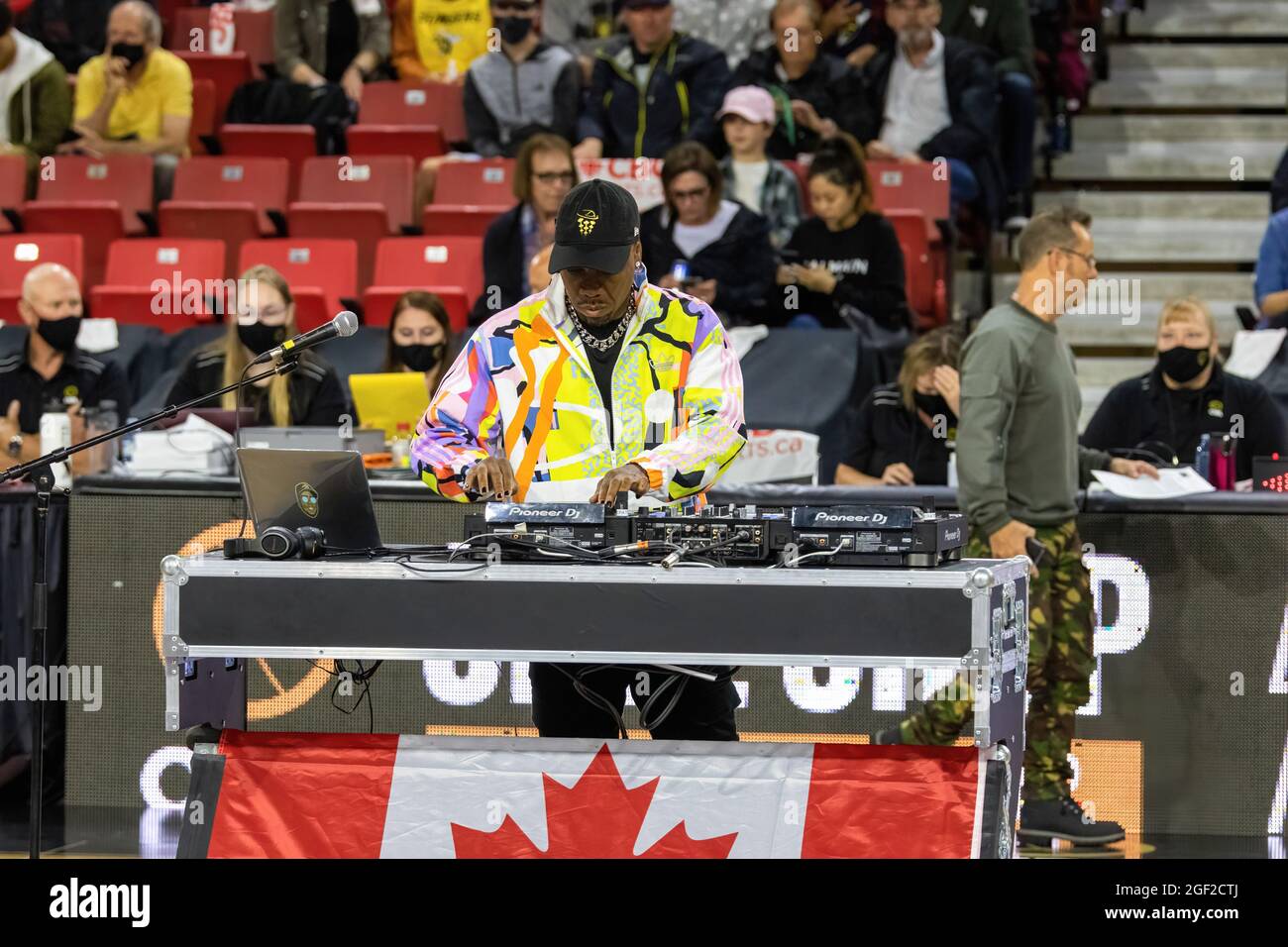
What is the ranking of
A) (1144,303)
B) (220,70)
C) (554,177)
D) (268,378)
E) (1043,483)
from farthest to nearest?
(220,70), (1144,303), (554,177), (268,378), (1043,483)

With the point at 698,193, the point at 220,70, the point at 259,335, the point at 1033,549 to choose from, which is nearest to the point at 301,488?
the point at 1033,549

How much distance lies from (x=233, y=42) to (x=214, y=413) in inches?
229

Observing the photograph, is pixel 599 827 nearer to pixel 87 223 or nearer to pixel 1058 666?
pixel 1058 666

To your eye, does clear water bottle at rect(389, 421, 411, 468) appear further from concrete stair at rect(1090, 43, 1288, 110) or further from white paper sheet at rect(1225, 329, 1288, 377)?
concrete stair at rect(1090, 43, 1288, 110)

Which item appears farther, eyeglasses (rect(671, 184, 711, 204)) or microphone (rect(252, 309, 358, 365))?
eyeglasses (rect(671, 184, 711, 204))

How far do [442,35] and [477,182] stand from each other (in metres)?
1.65

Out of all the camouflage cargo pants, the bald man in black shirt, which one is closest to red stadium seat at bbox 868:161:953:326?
the camouflage cargo pants

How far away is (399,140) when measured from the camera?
11336 mm

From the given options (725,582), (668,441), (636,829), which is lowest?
(636,829)

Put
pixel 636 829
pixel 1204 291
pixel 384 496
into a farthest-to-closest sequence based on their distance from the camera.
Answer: pixel 1204 291
pixel 384 496
pixel 636 829

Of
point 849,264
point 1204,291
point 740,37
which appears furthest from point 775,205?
point 1204,291

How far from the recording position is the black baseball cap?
14.0 feet
